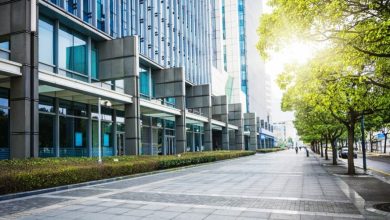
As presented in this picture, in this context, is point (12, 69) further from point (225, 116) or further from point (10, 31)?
point (225, 116)

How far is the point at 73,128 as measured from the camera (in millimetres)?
24297

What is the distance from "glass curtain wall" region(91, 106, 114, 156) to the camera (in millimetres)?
26672

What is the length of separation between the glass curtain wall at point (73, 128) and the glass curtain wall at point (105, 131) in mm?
1036

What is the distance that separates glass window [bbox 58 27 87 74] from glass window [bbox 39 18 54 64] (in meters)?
0.70

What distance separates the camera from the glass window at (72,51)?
23.1 metres

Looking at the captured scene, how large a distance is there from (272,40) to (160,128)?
30.4 metres

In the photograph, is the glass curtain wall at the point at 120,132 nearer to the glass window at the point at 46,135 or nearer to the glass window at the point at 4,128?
the glass window at the point at 46,135

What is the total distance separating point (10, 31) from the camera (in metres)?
16.2

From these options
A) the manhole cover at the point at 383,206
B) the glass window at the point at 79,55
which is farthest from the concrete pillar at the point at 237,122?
the manhole cover at the point at 383,206

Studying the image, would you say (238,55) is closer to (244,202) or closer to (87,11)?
(87,11)

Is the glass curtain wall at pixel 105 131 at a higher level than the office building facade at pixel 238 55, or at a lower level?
lower

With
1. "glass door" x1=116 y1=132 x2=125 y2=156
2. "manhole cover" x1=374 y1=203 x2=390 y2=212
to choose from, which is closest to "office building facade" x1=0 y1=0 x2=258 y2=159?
"glass door" x1=116 y1=132 x2=125 y2=156

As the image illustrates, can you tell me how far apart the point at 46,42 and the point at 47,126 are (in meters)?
5.21

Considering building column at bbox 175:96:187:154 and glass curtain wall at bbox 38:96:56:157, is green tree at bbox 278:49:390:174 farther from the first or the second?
building column at bbox 175:96:187:154
